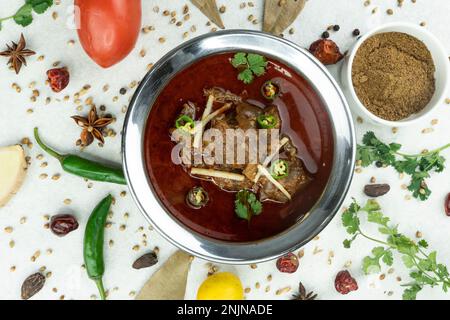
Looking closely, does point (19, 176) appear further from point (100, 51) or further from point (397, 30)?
point (397, 30)

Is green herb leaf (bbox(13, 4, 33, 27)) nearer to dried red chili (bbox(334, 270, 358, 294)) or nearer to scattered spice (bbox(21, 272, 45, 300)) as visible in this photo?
scattered spice (bbox(21, 272, 45, 300))

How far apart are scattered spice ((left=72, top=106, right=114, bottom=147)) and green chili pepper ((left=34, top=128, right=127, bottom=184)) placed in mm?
72

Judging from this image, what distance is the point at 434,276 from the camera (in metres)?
1.86

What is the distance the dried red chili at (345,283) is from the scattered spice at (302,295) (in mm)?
86

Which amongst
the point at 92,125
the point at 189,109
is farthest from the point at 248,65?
the point at 92,125

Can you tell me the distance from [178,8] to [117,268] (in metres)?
0.87

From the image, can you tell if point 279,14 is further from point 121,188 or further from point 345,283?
point 345,283

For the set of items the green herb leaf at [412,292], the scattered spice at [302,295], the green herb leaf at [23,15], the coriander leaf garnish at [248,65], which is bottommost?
the green herb leaf at [412,292]

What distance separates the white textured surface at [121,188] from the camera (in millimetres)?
1731

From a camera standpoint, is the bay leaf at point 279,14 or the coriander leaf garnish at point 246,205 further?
the bay leaf at point 279,14

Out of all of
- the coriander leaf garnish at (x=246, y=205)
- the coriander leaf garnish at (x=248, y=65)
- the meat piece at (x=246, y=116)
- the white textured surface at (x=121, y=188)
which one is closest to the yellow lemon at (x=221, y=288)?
the white textured surface at (x=121, y=188)

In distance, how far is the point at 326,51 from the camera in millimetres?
1688

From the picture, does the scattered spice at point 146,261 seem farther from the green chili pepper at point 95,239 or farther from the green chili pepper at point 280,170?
the green chili pepper at point 280,170

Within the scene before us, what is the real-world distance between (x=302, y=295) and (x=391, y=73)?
2.55 ft
